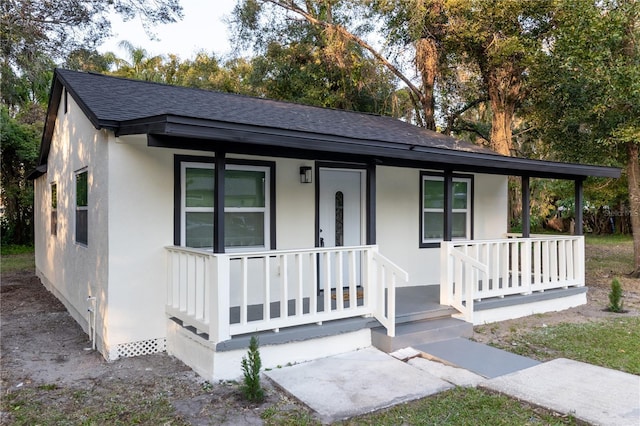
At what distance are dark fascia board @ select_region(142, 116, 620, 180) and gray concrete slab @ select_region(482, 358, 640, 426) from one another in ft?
8.89

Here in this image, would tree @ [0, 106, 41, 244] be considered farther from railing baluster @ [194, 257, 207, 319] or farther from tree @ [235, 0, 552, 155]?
railing baluster @ [194, 257, 207, 319]

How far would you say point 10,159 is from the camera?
51.7 ft

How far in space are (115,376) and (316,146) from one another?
3062mm

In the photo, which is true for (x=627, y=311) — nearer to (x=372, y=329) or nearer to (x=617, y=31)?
(x=372, y=329)

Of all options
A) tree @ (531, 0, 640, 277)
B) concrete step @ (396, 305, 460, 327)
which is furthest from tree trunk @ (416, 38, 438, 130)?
concrete step @ (396, 305, 460, 327)

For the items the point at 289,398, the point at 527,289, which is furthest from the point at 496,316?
the point at 289,398

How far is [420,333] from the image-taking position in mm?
5137

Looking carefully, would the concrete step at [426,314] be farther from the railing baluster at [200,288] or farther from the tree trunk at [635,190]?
the tree trunk at [635,190]

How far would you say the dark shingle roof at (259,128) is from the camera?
13.9 feet

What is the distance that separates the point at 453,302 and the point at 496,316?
0.92m

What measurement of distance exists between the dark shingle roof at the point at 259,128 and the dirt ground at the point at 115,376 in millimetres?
2257

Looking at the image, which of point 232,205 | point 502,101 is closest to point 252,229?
point 232,205

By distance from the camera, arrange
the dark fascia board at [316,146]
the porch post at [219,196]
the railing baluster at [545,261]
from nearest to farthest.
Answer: the dark fascia board at [316,146], the porch post at [219,196], the railing baluster at [545,261]

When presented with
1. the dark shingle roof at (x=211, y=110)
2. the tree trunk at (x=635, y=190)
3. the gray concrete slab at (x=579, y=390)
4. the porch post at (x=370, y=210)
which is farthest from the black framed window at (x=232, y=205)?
the tree trunk at (x=635, y=190)
